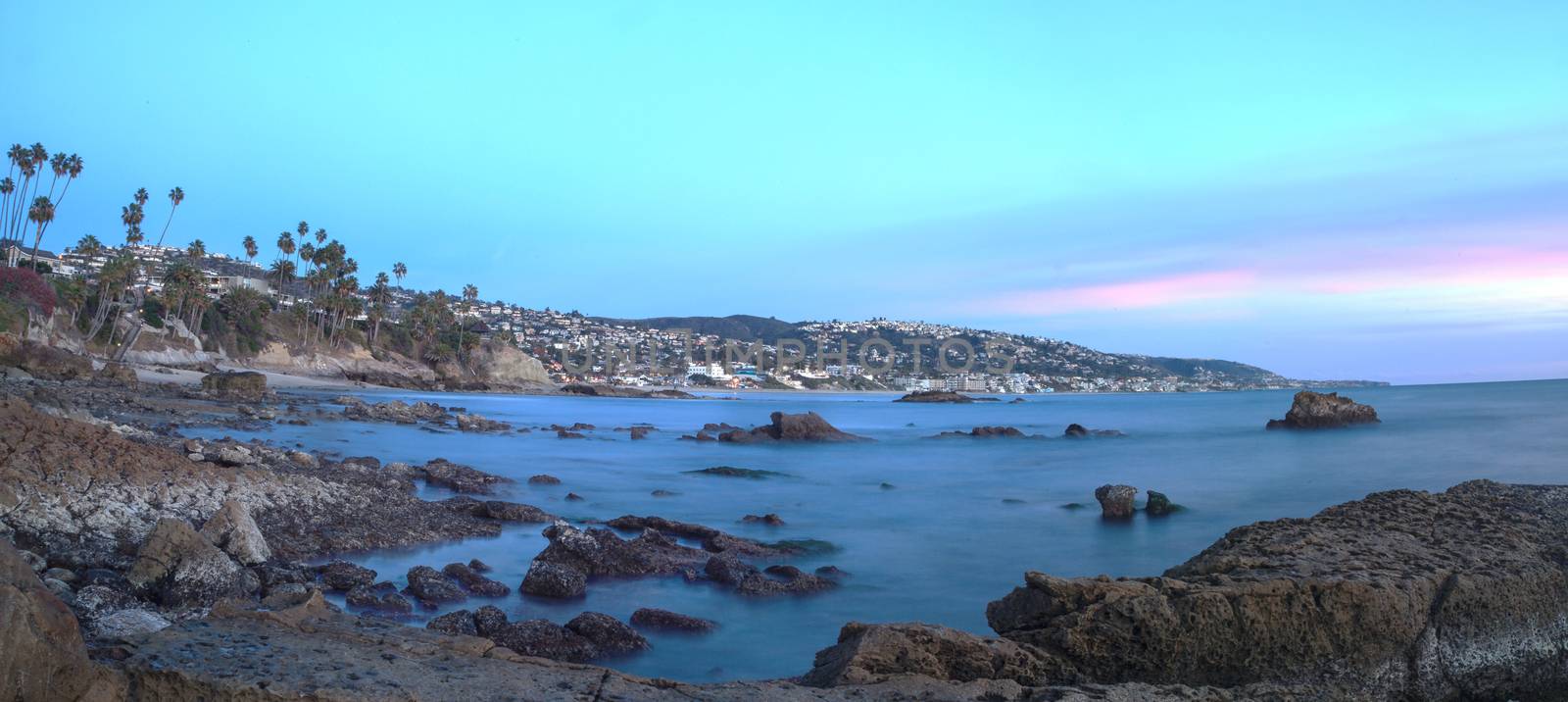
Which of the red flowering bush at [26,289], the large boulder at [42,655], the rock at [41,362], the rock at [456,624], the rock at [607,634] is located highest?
the red flowering bush at [26,289]

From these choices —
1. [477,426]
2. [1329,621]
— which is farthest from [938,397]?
[1329,621]

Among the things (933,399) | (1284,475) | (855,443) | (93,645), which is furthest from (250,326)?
(93,645)

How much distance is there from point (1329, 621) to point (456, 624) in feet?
24.9

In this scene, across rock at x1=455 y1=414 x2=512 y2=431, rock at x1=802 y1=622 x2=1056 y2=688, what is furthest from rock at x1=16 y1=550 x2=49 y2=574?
rock at x1=455 y1=414 x2=512 y2=431

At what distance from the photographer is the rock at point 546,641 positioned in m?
8.64

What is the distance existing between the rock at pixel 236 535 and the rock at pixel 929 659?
7246mm

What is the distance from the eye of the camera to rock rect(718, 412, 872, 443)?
42.9m

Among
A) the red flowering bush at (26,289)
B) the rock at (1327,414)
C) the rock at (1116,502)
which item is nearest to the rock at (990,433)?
the rock at (1327,414)

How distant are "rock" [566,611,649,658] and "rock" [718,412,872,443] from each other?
106ft

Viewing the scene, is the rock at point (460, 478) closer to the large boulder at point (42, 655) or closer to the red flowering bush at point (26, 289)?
the large boulder at point (42, 655)

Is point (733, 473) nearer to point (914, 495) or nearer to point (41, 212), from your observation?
point (914, 495)

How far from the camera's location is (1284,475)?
31172mm

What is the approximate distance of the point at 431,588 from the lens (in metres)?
10.5

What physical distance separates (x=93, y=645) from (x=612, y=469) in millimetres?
24786
